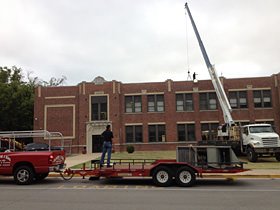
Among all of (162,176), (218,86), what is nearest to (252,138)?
(218,86)

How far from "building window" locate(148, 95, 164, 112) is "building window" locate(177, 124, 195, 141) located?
10.9 feet

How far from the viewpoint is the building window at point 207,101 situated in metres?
34.5

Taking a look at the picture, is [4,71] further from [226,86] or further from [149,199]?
[149,199]

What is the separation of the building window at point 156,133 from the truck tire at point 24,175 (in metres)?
23.9

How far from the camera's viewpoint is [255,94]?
3431cm

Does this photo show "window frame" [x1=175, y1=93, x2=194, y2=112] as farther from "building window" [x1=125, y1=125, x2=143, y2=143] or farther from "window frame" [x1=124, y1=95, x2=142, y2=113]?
"building window" [x1=125, y1=125, x2=143, y2=143]

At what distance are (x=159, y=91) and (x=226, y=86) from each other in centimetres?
823

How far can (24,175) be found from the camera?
11.5 meters

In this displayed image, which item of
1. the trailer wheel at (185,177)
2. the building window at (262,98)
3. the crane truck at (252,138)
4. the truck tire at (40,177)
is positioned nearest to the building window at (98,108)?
the crane truck at (252,138)

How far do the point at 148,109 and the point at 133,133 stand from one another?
353 centimetres

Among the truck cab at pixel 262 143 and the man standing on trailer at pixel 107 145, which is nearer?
the man standing on trailer at pixel 107 145

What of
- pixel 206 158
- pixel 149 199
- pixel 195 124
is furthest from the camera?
pixel 195 124

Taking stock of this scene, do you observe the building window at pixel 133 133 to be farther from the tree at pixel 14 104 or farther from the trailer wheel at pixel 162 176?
the trailer wheel at pixel 162 176

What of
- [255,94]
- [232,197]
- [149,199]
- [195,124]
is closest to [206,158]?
[232,197]
